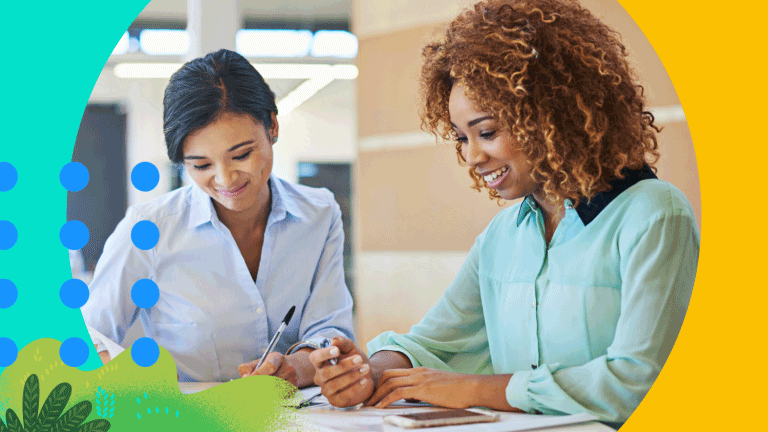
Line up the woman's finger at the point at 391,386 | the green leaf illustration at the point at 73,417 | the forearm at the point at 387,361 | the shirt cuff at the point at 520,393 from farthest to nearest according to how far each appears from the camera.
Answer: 1. the forearm at the point at 387,361
2. the woman's finger at the point at 391,386
3. the shirt cuff at the point at 520,393
4. the green leaf illustration at the point at 73,417

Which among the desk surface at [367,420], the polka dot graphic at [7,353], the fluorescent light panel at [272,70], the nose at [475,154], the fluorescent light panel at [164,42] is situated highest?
the fluorescent light panel at [164,42]

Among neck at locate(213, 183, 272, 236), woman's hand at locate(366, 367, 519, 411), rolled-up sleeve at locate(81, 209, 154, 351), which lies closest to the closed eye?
neck at locate(213, 183, 272, 236)

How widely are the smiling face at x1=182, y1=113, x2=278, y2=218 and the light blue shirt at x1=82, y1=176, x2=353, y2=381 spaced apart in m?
0.08

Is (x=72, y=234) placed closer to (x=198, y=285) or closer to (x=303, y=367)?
(x=198, y=285)

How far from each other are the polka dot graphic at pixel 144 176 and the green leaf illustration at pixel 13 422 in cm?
33

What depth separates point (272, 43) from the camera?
3.90ft

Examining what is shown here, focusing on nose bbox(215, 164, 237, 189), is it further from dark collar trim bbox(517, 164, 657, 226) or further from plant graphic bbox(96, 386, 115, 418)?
dark collar trim bbox(517, 164, 657, 226)

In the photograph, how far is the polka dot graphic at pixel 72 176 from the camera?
2.76ft

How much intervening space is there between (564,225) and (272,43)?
61cm

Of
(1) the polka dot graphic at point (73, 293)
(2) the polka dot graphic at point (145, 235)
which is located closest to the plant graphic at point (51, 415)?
(1) the polka dot graphic at point (73, 293)

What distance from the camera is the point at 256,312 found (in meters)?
1.14

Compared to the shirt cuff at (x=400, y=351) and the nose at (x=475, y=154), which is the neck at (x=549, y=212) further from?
the shirt cuff at (x=400, y=351)

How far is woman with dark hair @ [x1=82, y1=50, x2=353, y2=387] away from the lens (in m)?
1.03

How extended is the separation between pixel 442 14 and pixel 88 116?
0.78 meters
